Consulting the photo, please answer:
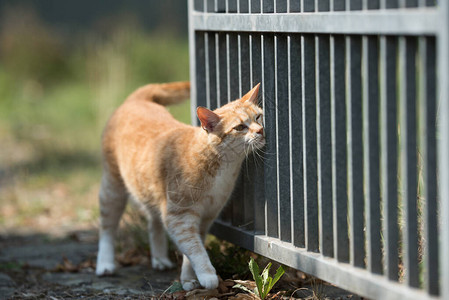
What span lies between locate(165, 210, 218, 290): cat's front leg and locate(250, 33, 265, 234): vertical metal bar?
0.35m

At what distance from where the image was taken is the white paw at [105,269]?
14.3ft

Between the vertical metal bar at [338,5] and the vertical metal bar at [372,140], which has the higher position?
the vertical metal bar at [338,5]

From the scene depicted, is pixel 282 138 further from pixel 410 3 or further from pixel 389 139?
pixel 410 3

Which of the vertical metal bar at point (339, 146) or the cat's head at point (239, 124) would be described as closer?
the vertical metal bar at point (339, 146)

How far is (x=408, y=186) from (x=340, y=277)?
0.61 metres

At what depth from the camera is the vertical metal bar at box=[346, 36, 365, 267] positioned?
9.06ft

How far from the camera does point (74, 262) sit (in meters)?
4.79

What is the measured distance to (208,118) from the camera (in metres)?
3.45

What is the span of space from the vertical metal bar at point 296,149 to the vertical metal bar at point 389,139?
2.14 ft

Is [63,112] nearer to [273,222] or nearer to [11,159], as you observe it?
[11,159]

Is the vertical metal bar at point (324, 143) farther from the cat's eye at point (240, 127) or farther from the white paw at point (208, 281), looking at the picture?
the white paw at point (208, 281)

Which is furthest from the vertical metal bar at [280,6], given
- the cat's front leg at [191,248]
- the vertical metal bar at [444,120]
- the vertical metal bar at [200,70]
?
the cat's front leg at [191,248]

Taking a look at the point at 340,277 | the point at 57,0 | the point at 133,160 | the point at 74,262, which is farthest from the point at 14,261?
the point at 57,0

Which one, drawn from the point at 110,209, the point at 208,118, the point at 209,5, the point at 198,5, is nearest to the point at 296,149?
the point at 208,118
